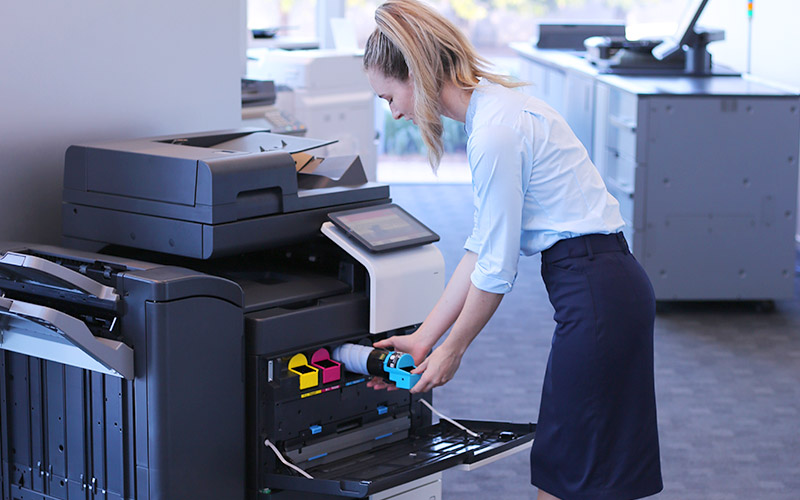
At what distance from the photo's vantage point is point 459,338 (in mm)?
1759

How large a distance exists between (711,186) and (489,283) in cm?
267

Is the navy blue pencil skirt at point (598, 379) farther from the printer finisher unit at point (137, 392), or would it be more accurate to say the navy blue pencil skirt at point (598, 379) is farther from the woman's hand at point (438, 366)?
the printer finisher unit at point (137, 392)

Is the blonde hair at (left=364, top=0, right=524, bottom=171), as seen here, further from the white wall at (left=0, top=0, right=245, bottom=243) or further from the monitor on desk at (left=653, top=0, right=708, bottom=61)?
the monitor on desk at (left=653, top=0, right=708, bottom=61)

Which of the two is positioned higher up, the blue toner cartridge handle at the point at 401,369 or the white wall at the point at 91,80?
the white wall at the point at 91,80

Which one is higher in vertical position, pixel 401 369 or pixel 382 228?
pixel 382 228

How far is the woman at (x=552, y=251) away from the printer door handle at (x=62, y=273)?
58 cm

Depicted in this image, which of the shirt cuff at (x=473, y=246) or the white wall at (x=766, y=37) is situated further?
the white wall at (x=766, y=37)

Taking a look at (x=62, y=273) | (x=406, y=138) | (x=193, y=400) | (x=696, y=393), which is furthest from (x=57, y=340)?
(x=406, y=138)

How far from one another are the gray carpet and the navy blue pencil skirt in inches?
33.3

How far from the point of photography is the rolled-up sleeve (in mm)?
1604

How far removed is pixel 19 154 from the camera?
212 centimetres

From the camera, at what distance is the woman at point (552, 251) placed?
1.64 metres

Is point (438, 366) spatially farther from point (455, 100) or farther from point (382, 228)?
point (455, 100)

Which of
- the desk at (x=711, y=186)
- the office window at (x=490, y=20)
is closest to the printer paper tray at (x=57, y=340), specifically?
the desk at (x=711, y=186)
